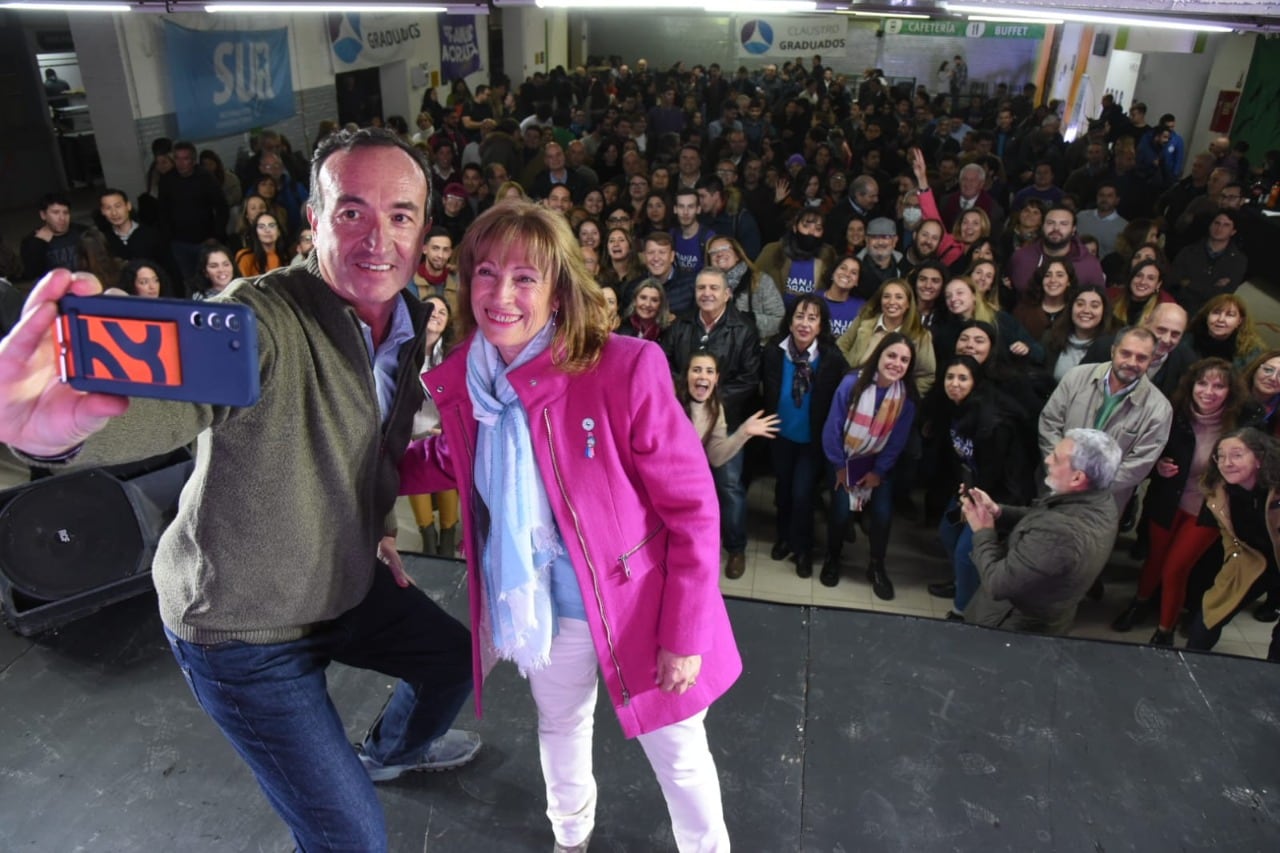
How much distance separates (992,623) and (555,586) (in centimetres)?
205

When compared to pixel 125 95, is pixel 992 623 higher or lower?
lower

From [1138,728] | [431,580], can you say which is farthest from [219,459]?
[1138,728]

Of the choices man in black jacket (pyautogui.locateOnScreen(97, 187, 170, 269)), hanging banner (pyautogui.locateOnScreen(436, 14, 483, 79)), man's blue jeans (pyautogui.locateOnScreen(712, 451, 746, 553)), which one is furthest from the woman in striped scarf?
hanging banner (pyautogui.locateOnScreen(436, 14, 483, 79))

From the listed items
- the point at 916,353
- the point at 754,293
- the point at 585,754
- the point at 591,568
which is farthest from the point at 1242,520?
the point at 591,568

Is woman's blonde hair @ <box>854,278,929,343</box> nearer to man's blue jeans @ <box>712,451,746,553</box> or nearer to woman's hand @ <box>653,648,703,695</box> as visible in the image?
man's blue jeans @ <box>712,451,746,553</box>

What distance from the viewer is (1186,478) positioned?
3713 millimetres

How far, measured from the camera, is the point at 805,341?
4074 mm

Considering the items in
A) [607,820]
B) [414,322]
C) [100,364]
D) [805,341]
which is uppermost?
[100,364]

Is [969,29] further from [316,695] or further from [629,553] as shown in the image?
[316,695]

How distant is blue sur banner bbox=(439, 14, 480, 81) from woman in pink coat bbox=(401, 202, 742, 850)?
14.5m

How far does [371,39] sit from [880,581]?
440 inches

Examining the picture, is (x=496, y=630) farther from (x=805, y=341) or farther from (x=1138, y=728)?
(x=805, y=341)

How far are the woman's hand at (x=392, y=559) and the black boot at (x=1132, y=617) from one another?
3.40 metres

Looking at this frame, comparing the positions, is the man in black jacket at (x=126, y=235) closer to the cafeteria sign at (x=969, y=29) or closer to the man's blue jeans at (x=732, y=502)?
the man's blue jeans at (x=732, y=502)
